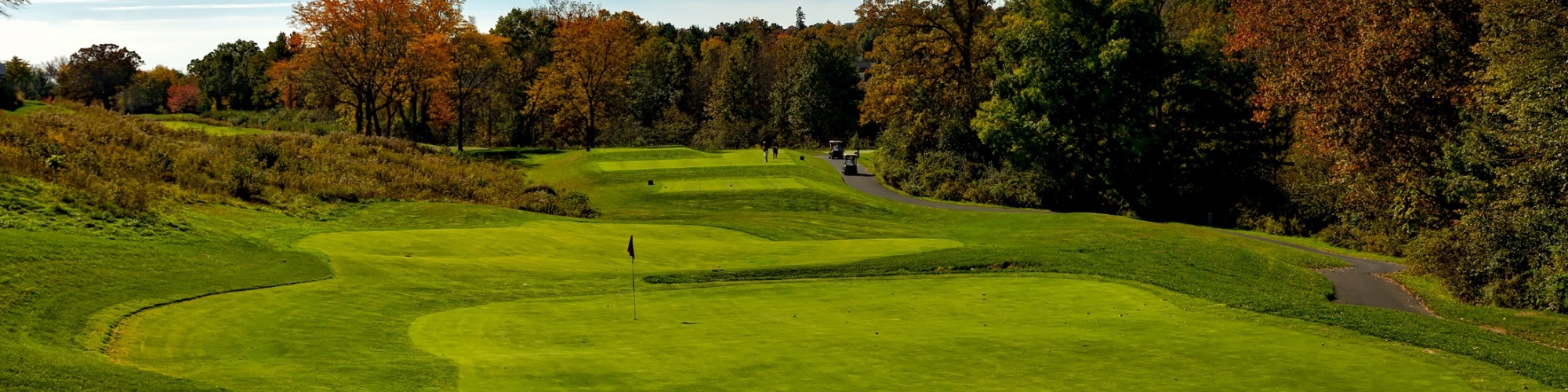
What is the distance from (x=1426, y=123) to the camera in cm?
3297

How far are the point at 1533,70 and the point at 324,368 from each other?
28294 mm

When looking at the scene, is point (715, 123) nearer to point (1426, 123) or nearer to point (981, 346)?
point (1426, 123)

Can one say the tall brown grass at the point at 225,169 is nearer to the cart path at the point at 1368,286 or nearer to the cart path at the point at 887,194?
the cart path at the point at 887,194

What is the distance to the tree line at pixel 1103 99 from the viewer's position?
92.2ft

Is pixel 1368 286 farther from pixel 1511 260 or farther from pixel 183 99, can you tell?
pixel 183 99

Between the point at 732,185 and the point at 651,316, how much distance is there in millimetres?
42814

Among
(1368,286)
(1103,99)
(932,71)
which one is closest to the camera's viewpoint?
(1368,286)

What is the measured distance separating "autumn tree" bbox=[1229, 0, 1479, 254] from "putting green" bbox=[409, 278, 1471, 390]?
666 inches

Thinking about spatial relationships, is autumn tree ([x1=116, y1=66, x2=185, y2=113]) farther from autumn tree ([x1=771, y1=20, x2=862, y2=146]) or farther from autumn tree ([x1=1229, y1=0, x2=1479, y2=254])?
autumn tree ([x1=1229, y1=0, x2=1479, y2=254])

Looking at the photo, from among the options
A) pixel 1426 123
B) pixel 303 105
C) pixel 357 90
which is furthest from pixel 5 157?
pixel 303 105

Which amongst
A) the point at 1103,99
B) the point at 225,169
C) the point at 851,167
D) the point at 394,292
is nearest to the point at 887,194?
Answer: the point at 851,167

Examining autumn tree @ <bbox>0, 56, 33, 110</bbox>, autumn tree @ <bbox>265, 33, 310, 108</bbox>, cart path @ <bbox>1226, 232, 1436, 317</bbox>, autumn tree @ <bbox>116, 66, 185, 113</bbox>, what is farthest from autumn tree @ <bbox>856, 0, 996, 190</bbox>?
autumn tree @ <bbox>116, 66, 185, 113</bbox>

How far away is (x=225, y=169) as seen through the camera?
118 ft

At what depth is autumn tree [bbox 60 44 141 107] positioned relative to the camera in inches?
4395
